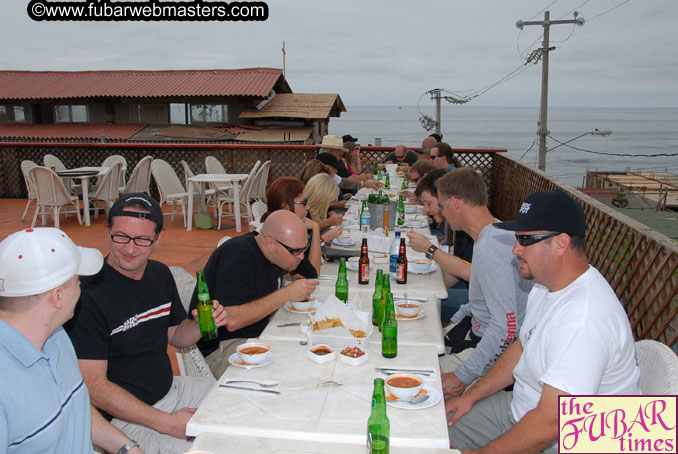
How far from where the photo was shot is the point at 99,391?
2180mm

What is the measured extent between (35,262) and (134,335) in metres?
0.98

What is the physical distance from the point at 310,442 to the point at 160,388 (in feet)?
3.66

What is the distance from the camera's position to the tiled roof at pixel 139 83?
63.9 feet

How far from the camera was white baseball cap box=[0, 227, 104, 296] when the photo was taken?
1.47 meters

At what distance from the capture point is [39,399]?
1.51m

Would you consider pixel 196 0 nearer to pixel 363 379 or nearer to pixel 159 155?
pixel 159 155

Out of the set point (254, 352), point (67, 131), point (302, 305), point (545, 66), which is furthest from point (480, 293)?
point (67, 131)

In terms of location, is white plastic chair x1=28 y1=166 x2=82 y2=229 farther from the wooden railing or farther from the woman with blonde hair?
the woman with blonde hair

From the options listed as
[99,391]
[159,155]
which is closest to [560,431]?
[99,391]

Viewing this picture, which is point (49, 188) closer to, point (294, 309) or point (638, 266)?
point (294, 309)

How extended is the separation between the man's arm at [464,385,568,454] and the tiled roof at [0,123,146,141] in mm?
19695

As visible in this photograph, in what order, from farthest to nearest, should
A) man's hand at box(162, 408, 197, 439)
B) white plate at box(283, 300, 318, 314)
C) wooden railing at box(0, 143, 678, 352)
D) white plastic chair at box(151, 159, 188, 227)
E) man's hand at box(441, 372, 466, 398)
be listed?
white plastic chair at box(151, 159, 188, 227)
wooden railing at box(0, 143, 678, 352)
white plate at box(283, 300, 318, 314)
man's hand at box(441, 372, 466, 398)
man's hand at box(162, 408, 197, 439)

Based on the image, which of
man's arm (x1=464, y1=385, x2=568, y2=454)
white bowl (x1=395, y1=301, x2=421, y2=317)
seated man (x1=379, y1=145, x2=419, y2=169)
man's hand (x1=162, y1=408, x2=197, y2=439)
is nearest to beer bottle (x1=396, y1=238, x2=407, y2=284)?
white bowl (x1=395, y1=301, x2=421, y2=317)

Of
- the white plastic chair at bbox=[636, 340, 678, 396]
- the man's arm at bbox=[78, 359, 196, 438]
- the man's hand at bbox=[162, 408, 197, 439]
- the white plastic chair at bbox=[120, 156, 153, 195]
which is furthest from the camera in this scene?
the white plastic chair at bbox=[120, 156, 153, 195]
